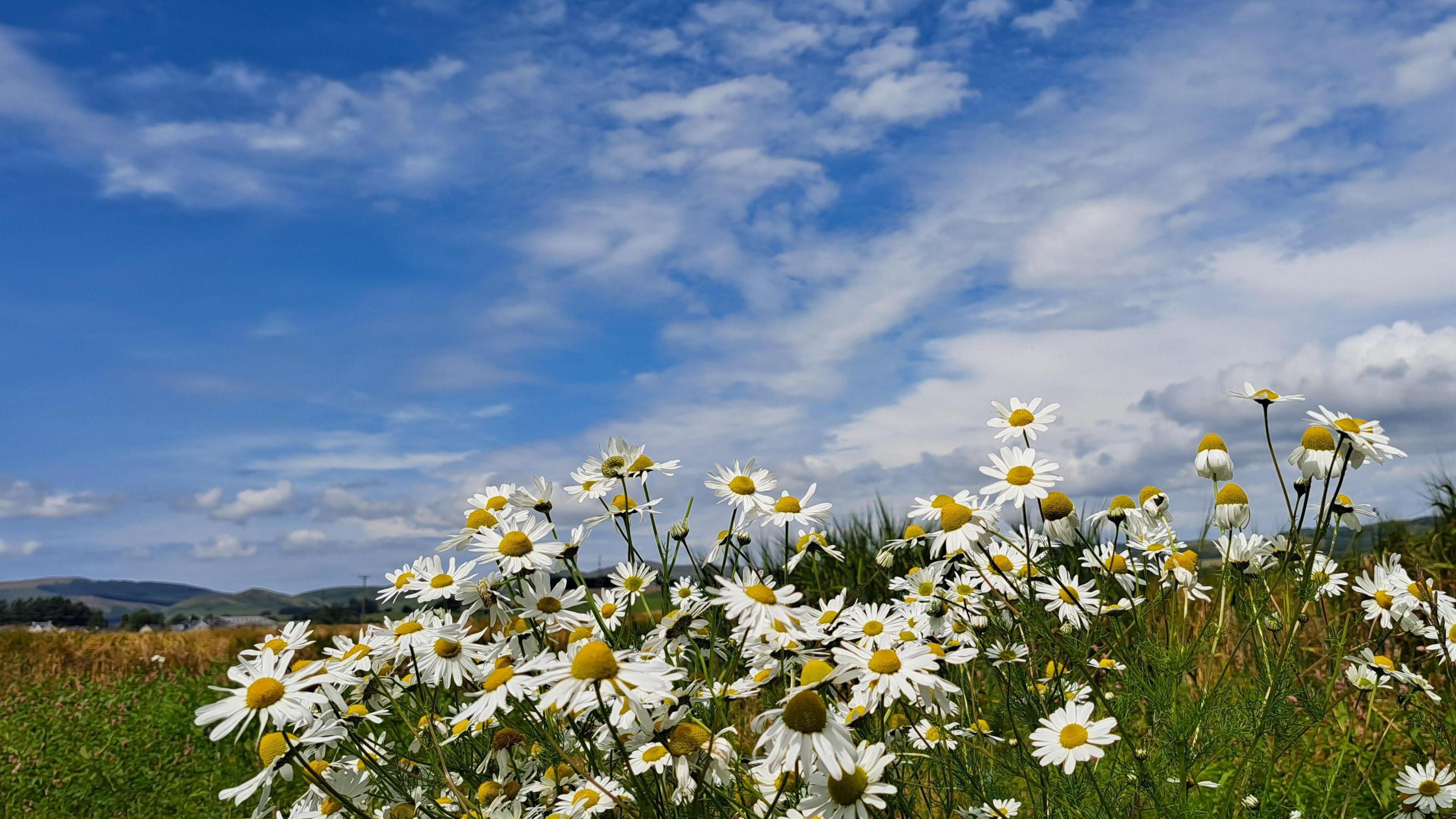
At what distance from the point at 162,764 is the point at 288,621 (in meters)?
5.87

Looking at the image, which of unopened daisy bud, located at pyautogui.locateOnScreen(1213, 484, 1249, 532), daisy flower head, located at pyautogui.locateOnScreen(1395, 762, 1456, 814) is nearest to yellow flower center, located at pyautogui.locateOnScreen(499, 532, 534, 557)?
unopened daisy bud, located at pyautogui.locateOnScreen(1213, 484, 1249, 532)

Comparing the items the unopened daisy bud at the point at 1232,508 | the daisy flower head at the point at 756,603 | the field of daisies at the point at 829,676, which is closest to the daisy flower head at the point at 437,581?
the field of daisies at the point at 829,676

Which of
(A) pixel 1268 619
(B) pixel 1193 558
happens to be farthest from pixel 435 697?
(A) pixel 1268 619

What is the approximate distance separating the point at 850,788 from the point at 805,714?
418 mm

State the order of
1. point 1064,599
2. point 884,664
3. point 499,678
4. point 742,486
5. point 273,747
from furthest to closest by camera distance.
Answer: point 1064,599, point 742,486, point 273,747, point 499,678, point 884,664

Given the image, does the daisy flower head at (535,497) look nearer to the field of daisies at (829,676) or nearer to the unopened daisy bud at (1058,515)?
the field of daisies at (829,676)

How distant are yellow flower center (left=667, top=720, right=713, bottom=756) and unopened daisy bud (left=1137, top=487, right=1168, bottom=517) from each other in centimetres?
215

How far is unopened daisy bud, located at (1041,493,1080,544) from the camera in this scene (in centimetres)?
334

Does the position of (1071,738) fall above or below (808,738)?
below

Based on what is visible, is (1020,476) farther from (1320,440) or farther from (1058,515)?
(1320,440)

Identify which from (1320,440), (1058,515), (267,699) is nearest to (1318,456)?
(1320,440)

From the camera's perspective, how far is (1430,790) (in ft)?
12.3

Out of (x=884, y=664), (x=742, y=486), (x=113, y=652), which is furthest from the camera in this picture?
A: (x=113, y=652)

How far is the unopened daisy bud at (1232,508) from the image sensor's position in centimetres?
351
